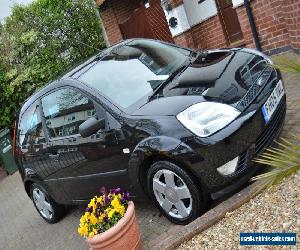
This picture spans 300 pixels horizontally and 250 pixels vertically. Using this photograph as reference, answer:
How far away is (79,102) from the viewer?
5.36 meters

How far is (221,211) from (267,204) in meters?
0.44

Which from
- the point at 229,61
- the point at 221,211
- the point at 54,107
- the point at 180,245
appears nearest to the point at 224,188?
the point at 221,211

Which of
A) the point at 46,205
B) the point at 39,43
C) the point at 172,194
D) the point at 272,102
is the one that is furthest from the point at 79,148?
the point at 39,43

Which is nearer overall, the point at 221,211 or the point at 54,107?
the point at 221,211

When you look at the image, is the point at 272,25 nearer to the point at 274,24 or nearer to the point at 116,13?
the point at 274,24

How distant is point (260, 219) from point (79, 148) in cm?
228

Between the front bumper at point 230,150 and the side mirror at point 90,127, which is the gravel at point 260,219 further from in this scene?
the side mirror at point 90,127

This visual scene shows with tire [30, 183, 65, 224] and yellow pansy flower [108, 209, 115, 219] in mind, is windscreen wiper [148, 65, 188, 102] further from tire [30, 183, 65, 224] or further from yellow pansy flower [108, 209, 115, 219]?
tire [30, 183, 65, 224]

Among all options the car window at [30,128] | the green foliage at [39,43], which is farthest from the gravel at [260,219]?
the green foliage at [39,43]

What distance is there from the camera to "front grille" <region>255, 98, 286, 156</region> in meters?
4.50

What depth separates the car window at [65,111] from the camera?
530cm

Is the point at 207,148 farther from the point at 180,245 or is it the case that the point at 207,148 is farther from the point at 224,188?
the point at 180,245

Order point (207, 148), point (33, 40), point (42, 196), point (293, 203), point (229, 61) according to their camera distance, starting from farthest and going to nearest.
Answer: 1. point (33, 40)
2. point (42, 196)
3. point (229, 61)
4. point (207, 148)
5. point (293, 203)

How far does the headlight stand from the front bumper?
0.21ft
